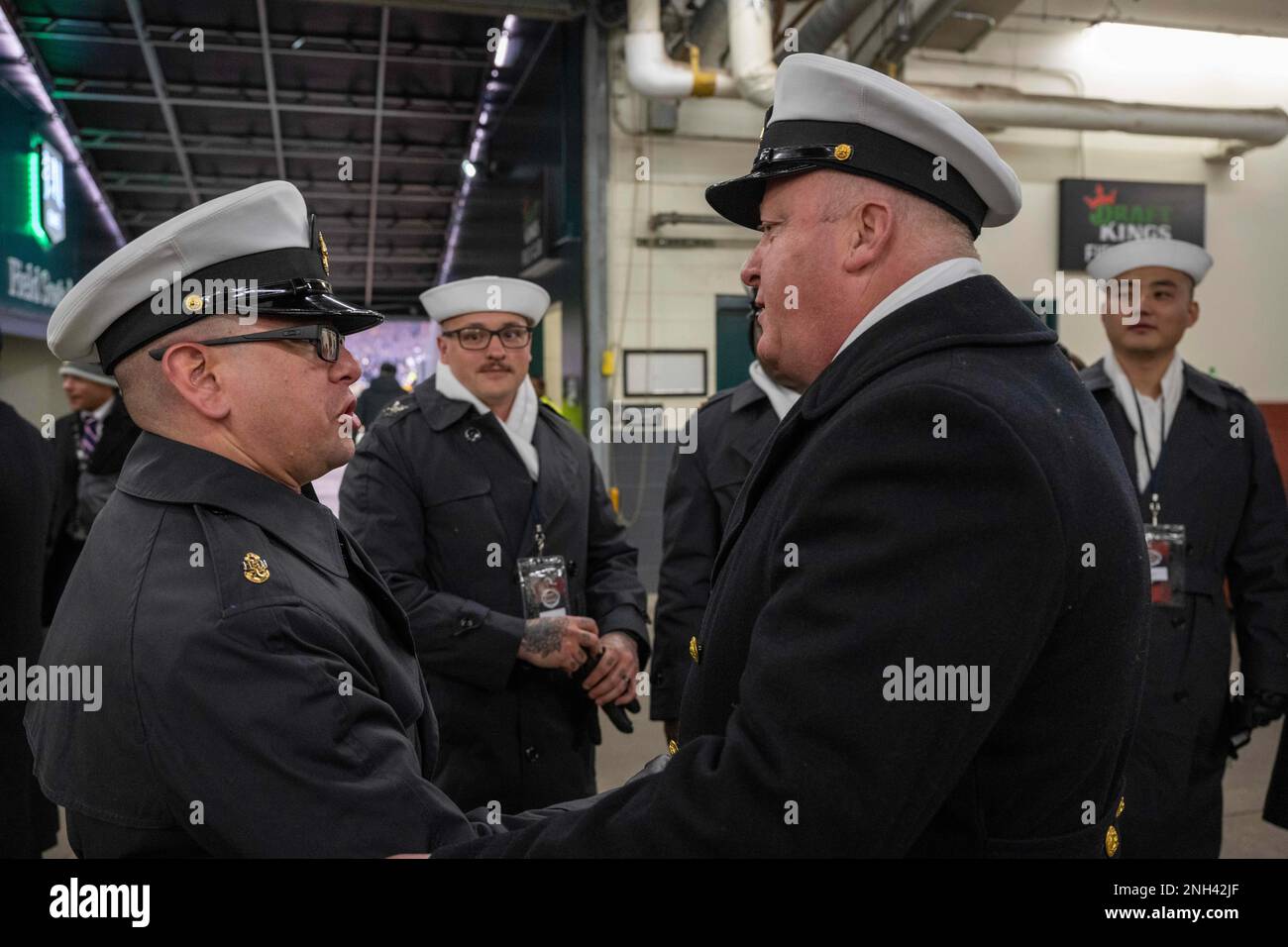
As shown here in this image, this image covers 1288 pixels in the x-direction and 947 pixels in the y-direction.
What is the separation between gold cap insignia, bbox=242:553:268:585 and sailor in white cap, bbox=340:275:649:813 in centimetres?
117

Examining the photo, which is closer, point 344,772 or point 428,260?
point 344,772

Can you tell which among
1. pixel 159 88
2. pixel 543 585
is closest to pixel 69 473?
pixel 543 585

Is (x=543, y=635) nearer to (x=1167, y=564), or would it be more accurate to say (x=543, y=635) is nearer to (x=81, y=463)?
(x=1167, y=564)

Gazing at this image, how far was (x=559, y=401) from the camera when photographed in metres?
8.16

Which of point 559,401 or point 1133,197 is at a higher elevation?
point 1133,197

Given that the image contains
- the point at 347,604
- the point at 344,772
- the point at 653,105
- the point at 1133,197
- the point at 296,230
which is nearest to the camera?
the point at 344,772

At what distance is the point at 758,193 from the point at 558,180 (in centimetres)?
625

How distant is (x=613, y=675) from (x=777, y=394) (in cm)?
85

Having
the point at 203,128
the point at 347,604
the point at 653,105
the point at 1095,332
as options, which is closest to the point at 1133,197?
the point at 1095,332

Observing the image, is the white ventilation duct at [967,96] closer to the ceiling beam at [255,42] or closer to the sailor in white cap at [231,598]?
the ceiling beam at [255,42]

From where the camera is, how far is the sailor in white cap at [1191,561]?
8.37 feet

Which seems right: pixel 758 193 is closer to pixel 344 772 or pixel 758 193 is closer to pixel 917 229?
pixel 917 229

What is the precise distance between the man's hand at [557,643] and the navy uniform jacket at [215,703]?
110 cm

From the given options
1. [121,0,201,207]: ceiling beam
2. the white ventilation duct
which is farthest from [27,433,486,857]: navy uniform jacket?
[121,0,201,207]: ceiling beam
